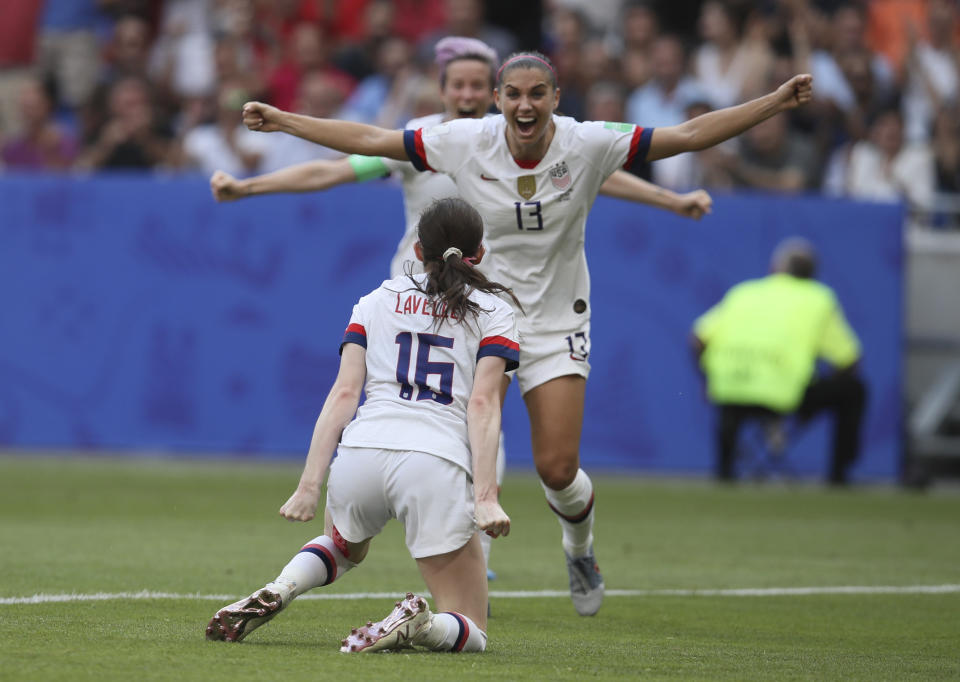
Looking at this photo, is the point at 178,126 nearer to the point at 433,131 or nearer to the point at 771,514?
the point at 771,514

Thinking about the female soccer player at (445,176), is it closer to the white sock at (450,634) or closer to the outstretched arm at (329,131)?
the outstretched arm at (329,131)

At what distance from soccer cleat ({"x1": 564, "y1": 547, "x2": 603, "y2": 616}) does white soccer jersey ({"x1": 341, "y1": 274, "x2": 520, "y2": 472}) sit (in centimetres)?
176

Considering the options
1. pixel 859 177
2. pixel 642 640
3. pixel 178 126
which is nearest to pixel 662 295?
pixel 859 177

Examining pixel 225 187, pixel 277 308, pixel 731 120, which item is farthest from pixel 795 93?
pixel 277 308

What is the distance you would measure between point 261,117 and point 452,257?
4.52ft

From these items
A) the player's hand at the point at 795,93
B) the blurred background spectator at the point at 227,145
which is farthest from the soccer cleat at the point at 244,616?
the blurred background spectator at the point at 227,145

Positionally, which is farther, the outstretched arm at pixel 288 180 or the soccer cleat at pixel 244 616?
the outstretched arm at pixel 288 180

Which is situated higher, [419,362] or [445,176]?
[445,176]

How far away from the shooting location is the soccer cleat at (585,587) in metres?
7.04

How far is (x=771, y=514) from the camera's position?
39.6 ft

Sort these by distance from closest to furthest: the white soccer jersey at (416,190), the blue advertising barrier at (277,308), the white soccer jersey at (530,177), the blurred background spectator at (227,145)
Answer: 1. the white soccer jersey at (530,177)
2. the white soccer jersey at (416,190)
3. the blue advertising barrier at (277,308)
4. the blurred background spectator at (227,145)

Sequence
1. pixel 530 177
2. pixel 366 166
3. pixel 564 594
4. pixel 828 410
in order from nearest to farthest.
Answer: pixel 530 177 → pixel 366 166 → pixel 564 594 → pixel 828 410

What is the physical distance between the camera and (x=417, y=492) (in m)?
5.34

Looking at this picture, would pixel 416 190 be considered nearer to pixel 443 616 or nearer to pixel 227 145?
pixel 443 616
